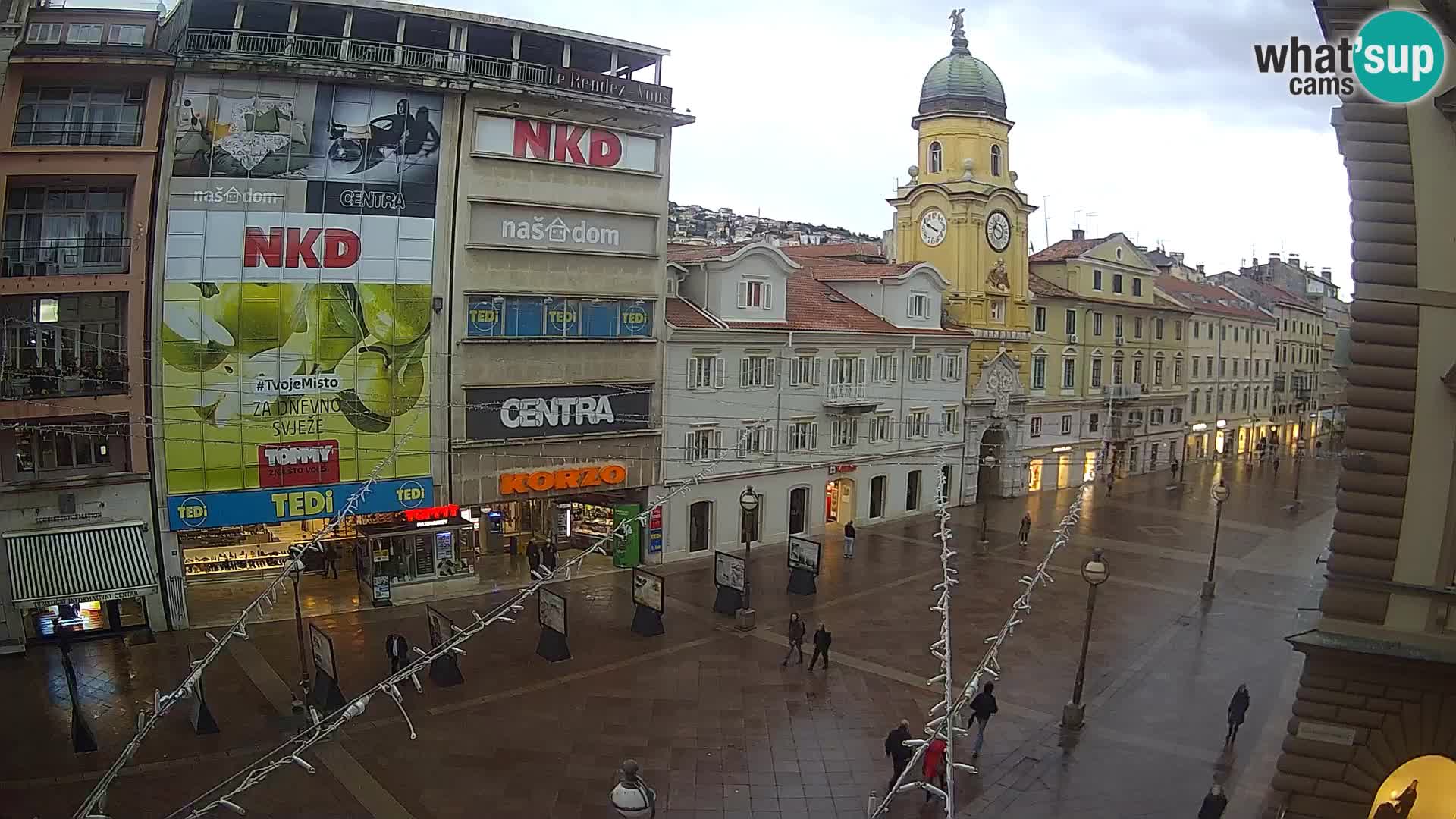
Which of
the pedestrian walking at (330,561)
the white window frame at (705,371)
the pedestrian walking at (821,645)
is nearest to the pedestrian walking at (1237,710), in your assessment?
the pedestrian walking at (821,645)

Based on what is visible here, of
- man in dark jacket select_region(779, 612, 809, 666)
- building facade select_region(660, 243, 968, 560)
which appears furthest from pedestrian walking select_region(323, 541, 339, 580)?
man in dark jacket select_region(779, 612, 809, 666)

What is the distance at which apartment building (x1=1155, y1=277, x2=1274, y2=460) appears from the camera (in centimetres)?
6701

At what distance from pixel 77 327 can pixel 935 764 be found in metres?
23.4

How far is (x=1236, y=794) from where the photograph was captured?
17141mm

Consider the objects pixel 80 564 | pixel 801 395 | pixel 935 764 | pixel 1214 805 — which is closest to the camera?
pixel 1214 805

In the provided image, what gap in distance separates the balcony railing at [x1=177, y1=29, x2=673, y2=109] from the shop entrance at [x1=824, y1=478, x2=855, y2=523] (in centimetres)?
1748

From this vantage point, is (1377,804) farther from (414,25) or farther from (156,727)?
(414,25)

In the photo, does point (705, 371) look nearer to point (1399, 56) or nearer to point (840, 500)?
point (840, 500)

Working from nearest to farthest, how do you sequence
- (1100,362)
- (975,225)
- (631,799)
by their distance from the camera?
(631,799), (975,225), (1100,362)

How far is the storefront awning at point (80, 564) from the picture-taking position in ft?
78.2

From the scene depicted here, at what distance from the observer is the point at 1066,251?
56.4m

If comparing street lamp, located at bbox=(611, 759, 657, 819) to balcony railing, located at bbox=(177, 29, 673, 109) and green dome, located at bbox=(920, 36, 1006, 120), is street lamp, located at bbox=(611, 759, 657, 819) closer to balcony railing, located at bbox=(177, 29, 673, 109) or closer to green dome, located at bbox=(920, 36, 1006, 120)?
balcony railing, located at bbox=(177, 29, 673, 109)

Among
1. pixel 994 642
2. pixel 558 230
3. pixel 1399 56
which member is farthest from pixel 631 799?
pixel 558 230

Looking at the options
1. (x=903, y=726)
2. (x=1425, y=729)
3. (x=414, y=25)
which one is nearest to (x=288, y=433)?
(x=414, y=25)
